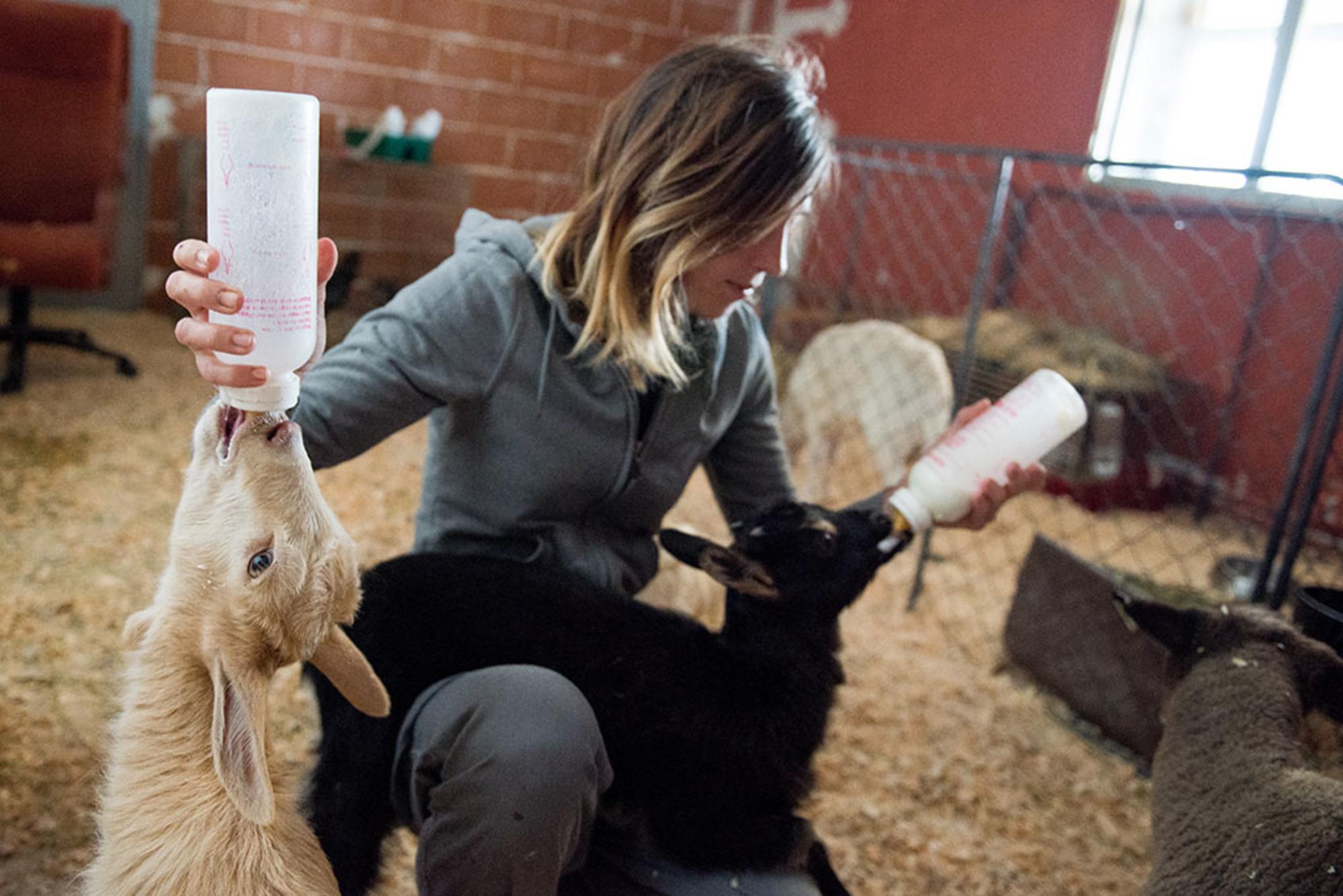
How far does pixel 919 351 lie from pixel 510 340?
2622mm

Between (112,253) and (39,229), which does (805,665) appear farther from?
(112,253)


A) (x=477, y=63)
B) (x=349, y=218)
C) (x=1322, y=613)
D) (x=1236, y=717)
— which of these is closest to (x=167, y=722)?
(x=1236, y=717)

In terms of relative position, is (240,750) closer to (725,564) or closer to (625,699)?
(625,699)

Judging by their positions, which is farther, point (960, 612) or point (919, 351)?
point (919, 351)

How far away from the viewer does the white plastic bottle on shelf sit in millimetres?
1732

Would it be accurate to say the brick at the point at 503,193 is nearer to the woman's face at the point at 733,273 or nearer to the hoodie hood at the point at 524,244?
the hoodie hood at the point at 524,244

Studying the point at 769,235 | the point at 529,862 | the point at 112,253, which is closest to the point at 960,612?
the point at 769,235

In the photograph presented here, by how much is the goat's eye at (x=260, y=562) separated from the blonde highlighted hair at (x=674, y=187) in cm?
65

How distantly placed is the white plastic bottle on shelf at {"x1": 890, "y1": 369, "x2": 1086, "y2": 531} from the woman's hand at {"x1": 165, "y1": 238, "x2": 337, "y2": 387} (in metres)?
1.08

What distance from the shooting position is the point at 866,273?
6551 mm

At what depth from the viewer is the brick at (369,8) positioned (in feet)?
19.7

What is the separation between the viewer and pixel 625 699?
5.42ft

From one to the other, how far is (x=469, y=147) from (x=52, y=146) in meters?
2.65

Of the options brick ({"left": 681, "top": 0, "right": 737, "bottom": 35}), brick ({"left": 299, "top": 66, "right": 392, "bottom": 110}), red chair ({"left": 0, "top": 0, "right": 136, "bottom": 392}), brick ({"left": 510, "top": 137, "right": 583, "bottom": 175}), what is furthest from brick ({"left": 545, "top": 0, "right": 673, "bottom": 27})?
red chair ({"left": 0, "top": 0, "right": 136, "bottom": 392})
